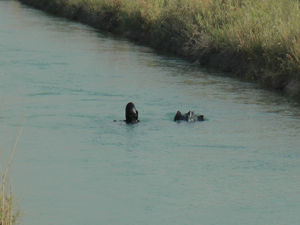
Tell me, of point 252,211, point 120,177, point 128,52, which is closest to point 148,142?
point 120,177

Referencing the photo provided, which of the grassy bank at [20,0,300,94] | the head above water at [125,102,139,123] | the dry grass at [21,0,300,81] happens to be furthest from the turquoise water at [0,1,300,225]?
the dry grass at [21,0,300,81]

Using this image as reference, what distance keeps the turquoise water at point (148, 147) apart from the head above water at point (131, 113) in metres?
0.16

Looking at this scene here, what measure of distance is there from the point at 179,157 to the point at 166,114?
8.60ft

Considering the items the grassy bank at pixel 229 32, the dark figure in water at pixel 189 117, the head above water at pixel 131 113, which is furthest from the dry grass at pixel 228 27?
the head above water at pixel 131 113

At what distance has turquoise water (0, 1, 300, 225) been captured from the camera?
6414 mm

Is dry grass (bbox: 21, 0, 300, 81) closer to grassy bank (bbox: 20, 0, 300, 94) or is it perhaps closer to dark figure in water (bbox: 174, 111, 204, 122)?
grassy bank (bbox: 20, 0, 300, 94)

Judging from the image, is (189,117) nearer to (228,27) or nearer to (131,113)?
(131,113)

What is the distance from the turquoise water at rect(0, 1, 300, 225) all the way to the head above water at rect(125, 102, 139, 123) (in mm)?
157

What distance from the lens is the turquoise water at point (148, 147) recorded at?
641 cm

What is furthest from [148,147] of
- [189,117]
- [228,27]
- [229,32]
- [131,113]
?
[228,27]

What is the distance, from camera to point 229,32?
52.4 ft

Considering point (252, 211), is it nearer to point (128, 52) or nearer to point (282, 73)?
point (282, 73)

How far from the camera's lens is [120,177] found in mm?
7344

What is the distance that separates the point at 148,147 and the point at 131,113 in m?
1.29
